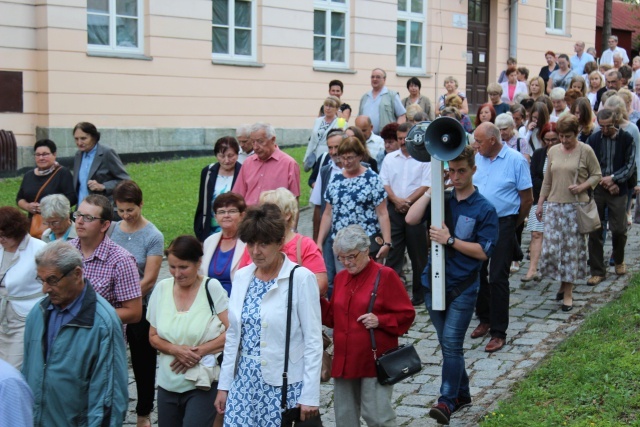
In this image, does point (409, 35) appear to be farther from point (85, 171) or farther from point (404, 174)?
point (85, 171)

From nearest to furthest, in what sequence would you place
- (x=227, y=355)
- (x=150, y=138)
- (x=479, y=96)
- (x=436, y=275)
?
(x=227, y=355)
(x=436, y=275)
(x=150, y=138)
(x=479, y=96)

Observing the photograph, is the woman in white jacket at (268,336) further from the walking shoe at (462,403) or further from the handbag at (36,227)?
the handbag at (36,227)

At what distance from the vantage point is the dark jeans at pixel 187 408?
5969mm

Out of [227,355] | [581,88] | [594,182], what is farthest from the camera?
[581,88]

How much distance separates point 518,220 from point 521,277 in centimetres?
285

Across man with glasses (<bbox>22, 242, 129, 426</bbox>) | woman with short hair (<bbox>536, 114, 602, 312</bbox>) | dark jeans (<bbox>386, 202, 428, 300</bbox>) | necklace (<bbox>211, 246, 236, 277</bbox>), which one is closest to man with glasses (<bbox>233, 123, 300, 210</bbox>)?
dark jeans (<bbox>386, 202, 428, 300</bbox>)

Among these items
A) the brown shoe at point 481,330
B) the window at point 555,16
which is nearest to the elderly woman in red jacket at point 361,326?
the brown shoe at point 481,330

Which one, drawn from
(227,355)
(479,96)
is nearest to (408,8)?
(479,96)

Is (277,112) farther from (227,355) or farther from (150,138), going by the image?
(227,355)

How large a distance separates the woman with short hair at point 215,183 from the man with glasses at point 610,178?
437 cm

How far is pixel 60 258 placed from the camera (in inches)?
204

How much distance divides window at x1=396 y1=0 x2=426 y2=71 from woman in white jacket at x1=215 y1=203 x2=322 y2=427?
2075 centimetres

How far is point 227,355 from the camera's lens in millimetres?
5648

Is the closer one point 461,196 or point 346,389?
point 346,389
